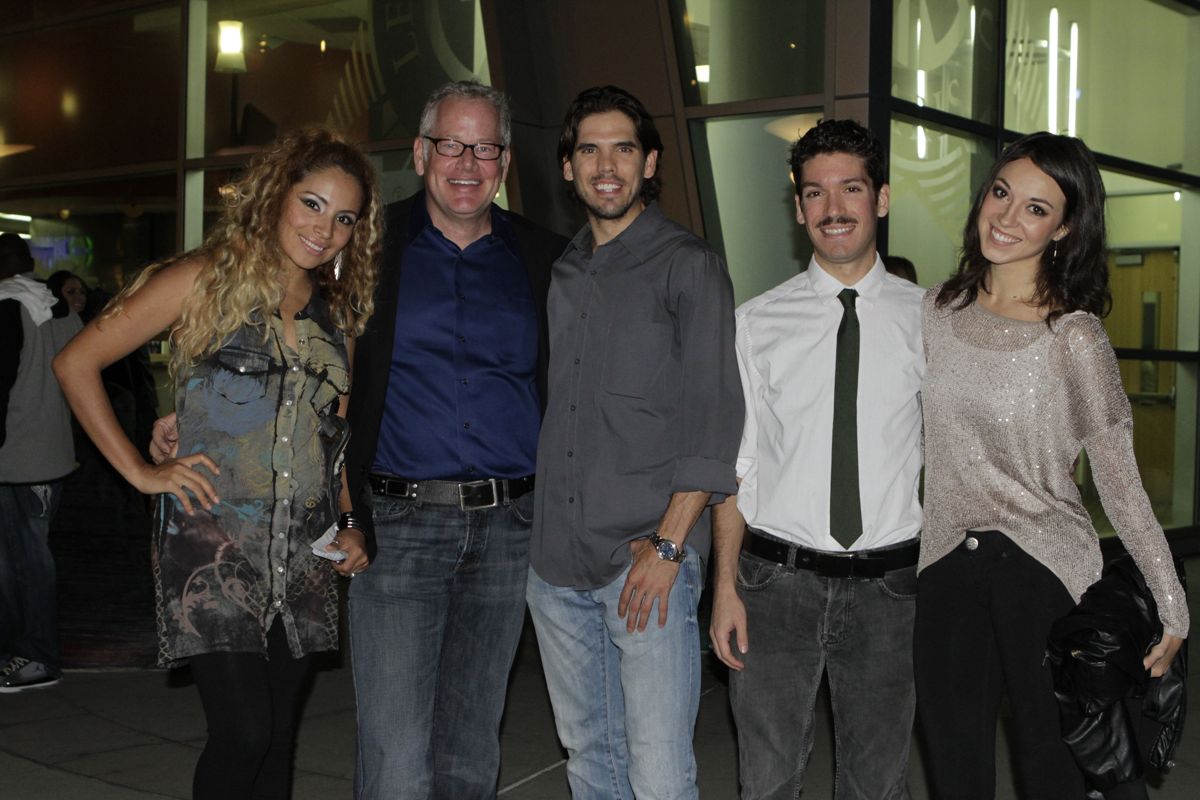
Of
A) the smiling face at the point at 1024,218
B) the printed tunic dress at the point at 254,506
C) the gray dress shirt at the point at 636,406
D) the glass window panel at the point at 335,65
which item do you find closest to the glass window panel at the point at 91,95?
the glass window panel at the point at 335,65

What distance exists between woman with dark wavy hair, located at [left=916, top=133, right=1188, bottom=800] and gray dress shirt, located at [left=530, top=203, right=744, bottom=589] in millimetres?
561

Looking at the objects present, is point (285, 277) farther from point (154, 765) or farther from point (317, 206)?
point (154, 765)

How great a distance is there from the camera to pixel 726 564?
3393 mm

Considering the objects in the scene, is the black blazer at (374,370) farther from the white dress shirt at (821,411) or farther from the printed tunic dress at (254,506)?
the white dress shirt at (821,411)

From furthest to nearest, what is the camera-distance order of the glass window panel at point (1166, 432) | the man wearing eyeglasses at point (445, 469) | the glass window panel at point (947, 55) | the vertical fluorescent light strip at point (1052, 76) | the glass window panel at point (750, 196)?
the glass window panel at point (1166, 432)
the vertical fluorescent light strip at point (1052, 76)
the glass window panel at point (750, 196)
the glass window panel at point (947, 55)
the man wearing eyeglasses at point (445, 469)

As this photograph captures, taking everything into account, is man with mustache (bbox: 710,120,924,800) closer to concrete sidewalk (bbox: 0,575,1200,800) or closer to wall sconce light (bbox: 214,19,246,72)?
concrete sidewalk (bbox: 0,575,1200,800)

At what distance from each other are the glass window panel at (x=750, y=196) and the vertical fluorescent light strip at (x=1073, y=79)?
11.1ft

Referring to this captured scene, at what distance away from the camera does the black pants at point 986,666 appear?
3084 mm

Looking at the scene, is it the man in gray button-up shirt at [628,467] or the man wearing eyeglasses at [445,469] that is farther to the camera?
the man wearing eyeglasses at [445,469]

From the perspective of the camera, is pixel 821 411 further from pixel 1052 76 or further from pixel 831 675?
pixel 1052 76

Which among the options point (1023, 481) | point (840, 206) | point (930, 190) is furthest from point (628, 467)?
point (930, 190)

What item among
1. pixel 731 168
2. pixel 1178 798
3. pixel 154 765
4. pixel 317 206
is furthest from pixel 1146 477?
pixel 317 206

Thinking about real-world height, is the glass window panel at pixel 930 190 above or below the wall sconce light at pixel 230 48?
below

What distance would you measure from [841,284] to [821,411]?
14.2 inches
